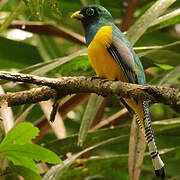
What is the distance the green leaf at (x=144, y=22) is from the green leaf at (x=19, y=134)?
0.78m

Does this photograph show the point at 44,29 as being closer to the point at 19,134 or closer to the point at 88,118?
the point at 88,118

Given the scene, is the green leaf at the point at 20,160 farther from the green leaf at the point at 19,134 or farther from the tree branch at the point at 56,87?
the tree branch at the point at 56,87

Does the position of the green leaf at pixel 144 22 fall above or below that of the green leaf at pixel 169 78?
above

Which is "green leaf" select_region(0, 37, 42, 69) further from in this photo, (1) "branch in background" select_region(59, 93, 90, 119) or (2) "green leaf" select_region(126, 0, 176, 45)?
(2) "green leaf" select_region(126, 0, 176, 45)

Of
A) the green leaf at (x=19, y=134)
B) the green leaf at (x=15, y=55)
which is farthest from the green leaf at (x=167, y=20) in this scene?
the green leaf at (x=15, y=55)

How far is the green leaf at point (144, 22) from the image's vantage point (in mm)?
2488

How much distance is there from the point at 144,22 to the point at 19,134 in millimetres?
963

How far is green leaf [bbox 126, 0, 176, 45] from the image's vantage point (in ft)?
8.16

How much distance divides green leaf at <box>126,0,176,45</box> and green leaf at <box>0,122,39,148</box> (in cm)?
78

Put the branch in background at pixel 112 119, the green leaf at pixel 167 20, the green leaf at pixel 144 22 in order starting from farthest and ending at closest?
the branch in background at pixel 112 119
the green leaf at pixel 167 20
the green leaf at pixel 144 22

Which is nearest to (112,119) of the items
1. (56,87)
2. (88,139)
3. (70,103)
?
(70,103)

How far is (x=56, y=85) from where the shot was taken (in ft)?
6.29

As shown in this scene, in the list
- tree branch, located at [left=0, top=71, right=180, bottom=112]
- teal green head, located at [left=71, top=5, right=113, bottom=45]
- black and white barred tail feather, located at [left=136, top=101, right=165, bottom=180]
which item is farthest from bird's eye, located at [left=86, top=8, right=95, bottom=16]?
tree branch, located at [left=0, top=71, right=180, bottom=112]

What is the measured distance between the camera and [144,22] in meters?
2.54
